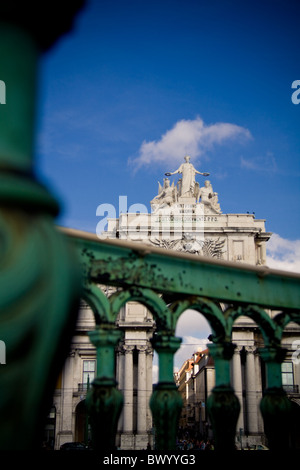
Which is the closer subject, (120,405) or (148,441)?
(120,405)

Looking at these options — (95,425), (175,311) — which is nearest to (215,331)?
(175,311)

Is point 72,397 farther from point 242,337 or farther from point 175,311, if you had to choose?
point 175,311

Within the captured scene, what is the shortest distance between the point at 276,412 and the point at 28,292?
12.4 ft

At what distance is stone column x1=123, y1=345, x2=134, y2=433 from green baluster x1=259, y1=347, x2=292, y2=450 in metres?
27.5

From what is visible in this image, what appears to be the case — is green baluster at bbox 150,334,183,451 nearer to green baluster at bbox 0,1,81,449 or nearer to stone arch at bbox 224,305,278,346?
stone arch at bbox 224,305,278,346

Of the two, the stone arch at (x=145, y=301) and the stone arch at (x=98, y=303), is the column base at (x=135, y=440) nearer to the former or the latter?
the stone arch at (x=145, y=301)

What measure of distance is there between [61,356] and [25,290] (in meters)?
0.31

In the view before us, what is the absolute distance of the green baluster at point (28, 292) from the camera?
1.95m

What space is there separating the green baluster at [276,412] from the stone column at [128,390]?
90.4 ft

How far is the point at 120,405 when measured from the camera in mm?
4223

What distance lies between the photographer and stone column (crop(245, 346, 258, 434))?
3231 cm

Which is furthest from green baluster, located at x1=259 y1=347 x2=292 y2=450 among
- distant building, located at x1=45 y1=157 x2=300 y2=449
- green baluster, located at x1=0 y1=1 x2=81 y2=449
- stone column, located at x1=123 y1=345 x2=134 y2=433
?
stone column, located at x1=123 y1=345 x2=134 y2=433

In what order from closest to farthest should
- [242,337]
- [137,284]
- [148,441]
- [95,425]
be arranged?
[95,425] < [137,284] < [148,441] < [242,337]

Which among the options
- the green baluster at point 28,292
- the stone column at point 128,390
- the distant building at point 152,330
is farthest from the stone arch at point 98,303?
the stone column at point 128,390
